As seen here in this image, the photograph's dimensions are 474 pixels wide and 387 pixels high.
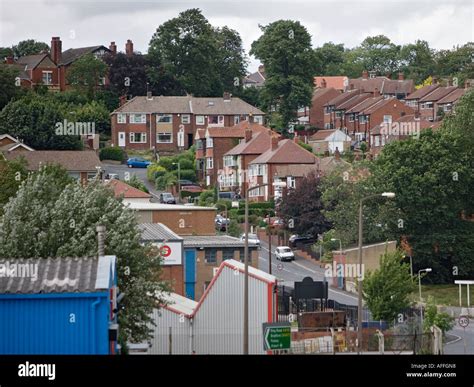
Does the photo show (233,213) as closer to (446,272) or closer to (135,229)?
(446,272)

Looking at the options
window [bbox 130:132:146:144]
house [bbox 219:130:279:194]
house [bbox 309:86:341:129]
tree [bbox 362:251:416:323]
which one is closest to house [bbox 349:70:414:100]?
house [bbox 309:86:341:129]

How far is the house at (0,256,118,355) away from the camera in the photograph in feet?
97.1

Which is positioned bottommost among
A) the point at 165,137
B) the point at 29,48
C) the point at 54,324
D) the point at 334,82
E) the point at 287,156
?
the point at 54,324

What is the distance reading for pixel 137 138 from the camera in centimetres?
13050

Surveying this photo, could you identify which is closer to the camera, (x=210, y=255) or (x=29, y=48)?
(x=210, y=255)

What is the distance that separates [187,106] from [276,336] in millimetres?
94900

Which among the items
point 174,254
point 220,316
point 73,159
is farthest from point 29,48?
point 220,316

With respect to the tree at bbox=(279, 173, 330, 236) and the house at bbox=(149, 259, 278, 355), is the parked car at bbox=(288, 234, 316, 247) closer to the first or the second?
the tree at bbox=(279, 173, 330, 236)

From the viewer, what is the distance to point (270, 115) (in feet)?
463

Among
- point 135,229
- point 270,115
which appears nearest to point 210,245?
point 135,229

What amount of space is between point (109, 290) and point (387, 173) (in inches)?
2241

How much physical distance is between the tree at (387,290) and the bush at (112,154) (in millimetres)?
63569

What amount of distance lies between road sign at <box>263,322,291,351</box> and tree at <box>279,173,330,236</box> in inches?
2139

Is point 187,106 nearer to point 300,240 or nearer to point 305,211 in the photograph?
point 305,211
